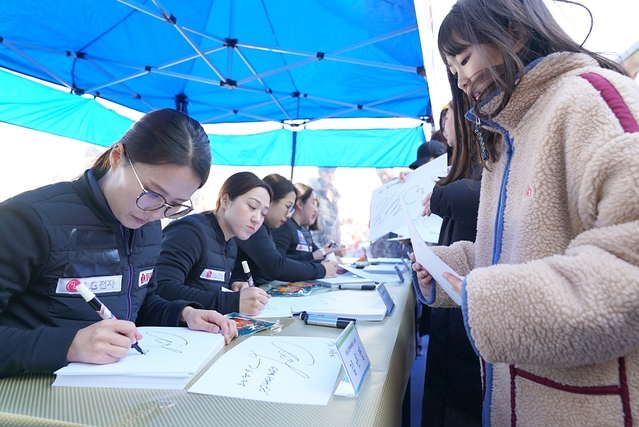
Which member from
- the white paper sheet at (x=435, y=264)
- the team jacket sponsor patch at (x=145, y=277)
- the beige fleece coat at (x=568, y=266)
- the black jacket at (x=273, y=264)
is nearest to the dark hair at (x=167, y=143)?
the team jacket sponsor patch at (x=145, y=277)

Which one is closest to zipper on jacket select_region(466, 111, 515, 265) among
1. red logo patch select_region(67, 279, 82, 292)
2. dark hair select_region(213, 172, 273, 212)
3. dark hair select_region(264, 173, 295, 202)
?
red logo patch select_region(67, 279, 82, 292)

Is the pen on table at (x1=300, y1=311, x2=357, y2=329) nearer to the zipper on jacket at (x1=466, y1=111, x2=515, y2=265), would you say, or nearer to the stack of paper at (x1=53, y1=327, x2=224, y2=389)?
the stack of paper at (x1=53, y1=327, x2=224, y2=389)

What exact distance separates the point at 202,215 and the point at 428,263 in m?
1.12

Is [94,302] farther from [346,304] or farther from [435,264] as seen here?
[346,304]

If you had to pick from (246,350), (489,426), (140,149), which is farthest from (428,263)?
(140,149)

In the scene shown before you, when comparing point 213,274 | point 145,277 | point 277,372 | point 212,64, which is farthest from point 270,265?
point 212,64

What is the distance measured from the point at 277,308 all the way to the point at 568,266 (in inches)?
32.7

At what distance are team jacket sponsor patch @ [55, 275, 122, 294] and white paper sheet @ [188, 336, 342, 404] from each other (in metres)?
0.31

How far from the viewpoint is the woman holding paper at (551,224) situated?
0.35m

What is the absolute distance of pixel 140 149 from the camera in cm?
82

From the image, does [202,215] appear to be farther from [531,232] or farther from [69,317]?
[531,232]

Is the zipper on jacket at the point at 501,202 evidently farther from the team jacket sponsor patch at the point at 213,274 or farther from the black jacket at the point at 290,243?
the black jacket at the point at 290,243

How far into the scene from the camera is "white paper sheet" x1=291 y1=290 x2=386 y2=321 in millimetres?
950

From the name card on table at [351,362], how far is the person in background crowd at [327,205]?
Result: 365 centimetres
